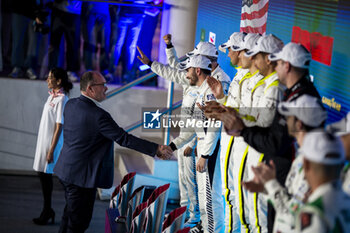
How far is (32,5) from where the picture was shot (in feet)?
26.3

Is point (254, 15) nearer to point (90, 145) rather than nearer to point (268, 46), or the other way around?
point (268, 46)

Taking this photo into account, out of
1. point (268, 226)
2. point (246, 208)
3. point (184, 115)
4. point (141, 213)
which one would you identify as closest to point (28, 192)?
point (184, 115)

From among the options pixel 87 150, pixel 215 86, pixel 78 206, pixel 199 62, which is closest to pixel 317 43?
pixel 215 86

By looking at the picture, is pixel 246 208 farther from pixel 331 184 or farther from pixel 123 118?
pixel 123 118

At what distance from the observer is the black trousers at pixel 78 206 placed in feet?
12.3

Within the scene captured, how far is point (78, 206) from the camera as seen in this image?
3.77 metres

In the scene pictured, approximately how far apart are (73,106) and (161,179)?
2.33m

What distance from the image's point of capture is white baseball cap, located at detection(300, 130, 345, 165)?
71.0 inches

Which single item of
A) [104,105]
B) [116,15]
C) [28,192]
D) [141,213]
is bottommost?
[28,192]

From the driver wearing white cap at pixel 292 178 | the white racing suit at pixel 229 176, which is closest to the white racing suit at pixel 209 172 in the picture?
the white racing suit at pixel 229 176

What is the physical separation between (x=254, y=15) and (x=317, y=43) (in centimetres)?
126

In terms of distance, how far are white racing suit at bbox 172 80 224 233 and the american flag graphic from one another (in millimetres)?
634

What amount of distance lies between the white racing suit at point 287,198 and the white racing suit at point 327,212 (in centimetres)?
33

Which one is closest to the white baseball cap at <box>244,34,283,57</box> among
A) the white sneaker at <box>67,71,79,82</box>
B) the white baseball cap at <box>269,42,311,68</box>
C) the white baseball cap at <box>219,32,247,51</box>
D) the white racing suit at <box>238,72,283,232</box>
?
the white racing suit at <box>238,72,283,232</box>
